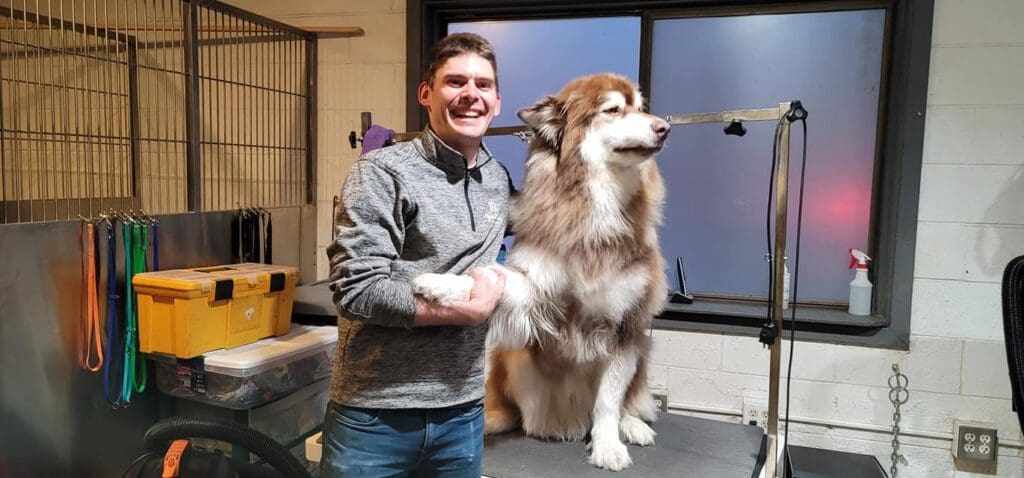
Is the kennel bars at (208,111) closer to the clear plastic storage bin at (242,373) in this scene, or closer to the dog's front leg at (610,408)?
the clear plastic storage bin at (242,373)

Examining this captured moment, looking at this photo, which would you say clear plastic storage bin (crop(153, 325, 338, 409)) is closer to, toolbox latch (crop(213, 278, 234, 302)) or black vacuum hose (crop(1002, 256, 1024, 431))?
toolbox latch (crop(213, 278, 234, 302))

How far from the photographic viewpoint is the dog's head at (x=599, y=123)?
5.14ft

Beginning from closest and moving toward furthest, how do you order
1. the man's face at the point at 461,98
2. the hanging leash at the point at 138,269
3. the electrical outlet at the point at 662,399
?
the man's face at the point at 461,98
the hanging leash at the point at 138,269
the electrical outlet at the point at 662,399

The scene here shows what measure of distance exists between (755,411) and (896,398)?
20.3 inches

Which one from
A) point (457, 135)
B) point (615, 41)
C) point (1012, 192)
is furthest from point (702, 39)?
point (457, 135)

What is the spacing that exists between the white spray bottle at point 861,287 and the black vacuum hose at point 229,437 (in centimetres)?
211

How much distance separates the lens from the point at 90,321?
2.03 meters

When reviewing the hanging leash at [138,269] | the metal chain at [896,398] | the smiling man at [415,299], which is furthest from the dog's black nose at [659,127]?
the hanging leash at [138,269]

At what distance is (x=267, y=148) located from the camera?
2979 millimetres

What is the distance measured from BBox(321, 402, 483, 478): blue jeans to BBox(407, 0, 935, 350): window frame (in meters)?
1.48

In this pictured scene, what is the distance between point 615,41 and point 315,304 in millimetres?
1708

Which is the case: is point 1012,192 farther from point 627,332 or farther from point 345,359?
point 345,359

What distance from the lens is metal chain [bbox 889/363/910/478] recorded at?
2.41m

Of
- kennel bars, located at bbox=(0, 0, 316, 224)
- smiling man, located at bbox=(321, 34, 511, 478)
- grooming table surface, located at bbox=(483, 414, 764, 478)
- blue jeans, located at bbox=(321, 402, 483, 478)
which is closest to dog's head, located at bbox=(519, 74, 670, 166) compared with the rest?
smiling man, located at bbox=(321, 34, 511, 478)
